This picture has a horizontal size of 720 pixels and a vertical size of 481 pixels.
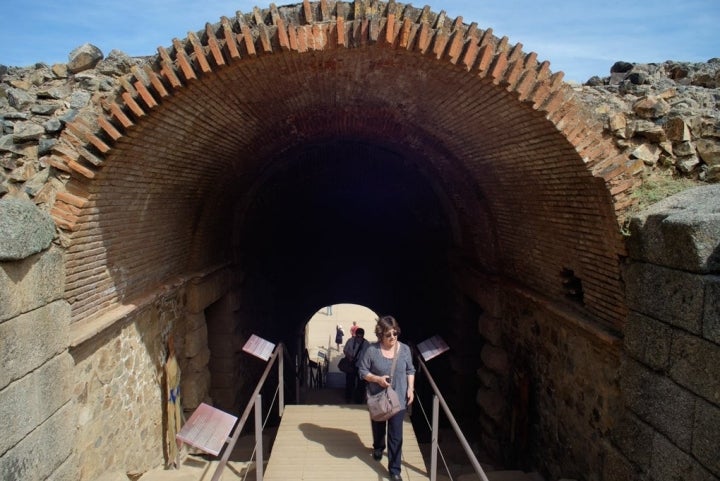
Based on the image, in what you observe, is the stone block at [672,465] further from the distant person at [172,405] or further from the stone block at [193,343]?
the stone block at [193,343]

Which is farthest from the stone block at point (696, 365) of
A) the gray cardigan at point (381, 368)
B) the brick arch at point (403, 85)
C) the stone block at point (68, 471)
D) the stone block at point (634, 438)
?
the stone block at point (68, 471)

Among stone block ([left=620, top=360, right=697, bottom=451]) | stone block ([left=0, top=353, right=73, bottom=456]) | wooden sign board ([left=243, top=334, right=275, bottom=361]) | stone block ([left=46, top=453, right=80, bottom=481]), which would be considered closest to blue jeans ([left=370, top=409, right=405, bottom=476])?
stone block ([left=620, top=360, right=697, bottom=451])

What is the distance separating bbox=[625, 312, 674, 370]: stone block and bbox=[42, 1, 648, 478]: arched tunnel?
227mm

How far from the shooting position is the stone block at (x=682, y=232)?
3543 millimetres

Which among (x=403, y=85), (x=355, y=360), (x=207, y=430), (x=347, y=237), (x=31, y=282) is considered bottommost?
(x=355, y=360)

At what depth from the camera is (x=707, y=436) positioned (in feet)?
11.2

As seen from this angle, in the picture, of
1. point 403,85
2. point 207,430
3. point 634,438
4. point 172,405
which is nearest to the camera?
point 634,438

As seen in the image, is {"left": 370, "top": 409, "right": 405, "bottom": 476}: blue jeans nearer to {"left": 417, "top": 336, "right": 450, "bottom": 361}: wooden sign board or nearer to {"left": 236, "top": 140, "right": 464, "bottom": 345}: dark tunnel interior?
{"left": 417, "top": 336, "right": 450, "bottom": 361}: wooden sign board

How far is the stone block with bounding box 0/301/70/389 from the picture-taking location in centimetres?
327

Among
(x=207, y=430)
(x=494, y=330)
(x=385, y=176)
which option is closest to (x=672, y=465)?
(x=494, y=330)

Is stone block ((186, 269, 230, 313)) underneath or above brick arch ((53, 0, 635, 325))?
underneath

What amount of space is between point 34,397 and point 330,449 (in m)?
3.16

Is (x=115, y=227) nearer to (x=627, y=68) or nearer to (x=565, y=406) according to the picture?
(x=565, y=406)

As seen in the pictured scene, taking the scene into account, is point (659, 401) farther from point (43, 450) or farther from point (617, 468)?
point (43, 450)
